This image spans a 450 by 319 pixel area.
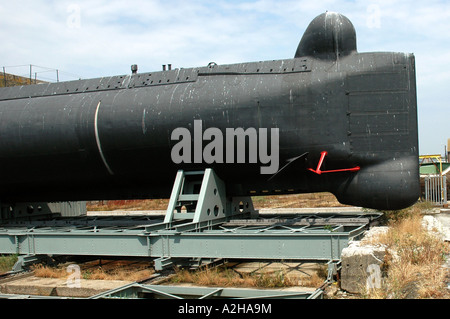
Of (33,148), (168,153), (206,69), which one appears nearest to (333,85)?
(206,69)

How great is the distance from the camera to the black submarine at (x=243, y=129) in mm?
11688

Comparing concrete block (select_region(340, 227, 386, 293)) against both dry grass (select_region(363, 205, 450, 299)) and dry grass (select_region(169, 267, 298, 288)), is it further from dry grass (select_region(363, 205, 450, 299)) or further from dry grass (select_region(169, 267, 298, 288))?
dry grass (select_region(169, 267, 298, 288))

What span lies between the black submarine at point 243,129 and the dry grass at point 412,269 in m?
1.82

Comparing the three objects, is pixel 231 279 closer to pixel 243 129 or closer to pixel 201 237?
pixel 201 237

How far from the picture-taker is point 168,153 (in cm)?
1318

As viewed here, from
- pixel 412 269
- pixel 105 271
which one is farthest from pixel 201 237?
pixel 412 269

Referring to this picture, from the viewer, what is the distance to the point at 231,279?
1006cm

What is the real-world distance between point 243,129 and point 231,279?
159 inches

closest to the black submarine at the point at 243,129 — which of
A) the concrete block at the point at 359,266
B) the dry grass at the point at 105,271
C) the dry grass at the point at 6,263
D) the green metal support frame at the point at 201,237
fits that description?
the green metal support frame at the point at 201,237
